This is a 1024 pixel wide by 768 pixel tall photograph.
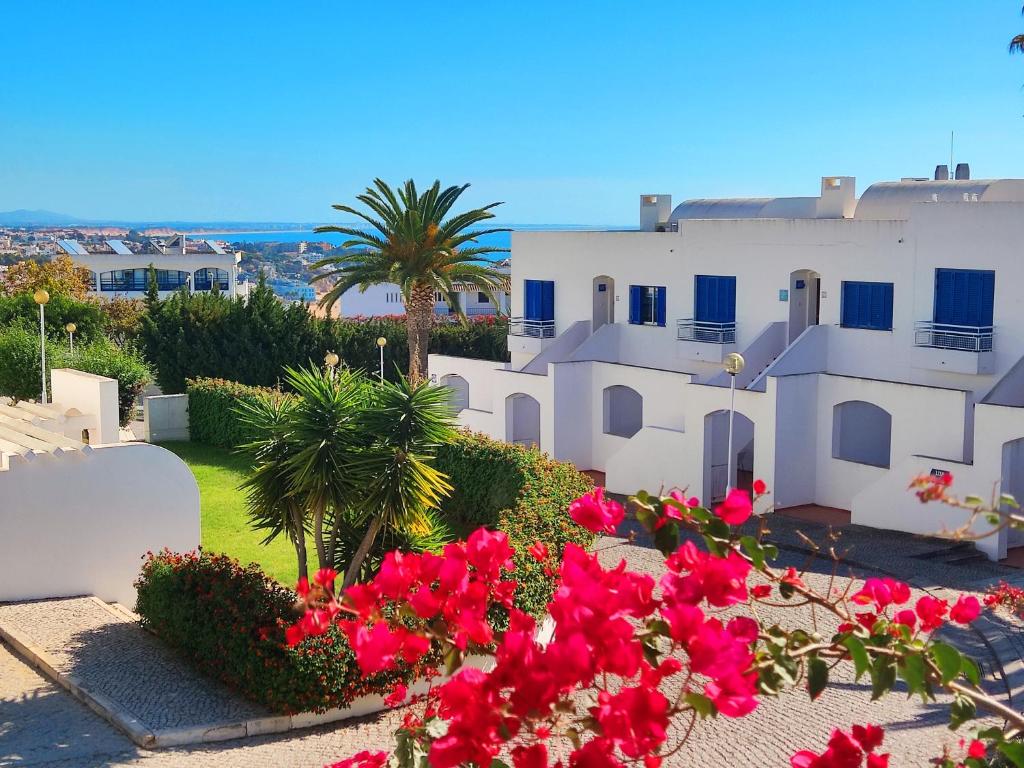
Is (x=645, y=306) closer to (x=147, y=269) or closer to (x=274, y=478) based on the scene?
(x=274, y=478)

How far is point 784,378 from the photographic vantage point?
25.8m

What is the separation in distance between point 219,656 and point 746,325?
60.8ft

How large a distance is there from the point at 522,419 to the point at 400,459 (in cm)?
1908

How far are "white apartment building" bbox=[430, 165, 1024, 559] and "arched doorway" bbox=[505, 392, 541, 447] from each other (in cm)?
5

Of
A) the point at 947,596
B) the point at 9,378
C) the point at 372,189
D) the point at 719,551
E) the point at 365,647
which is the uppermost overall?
the point at 372,189

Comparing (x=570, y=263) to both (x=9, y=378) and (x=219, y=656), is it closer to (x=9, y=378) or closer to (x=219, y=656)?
(x=9, y=378)

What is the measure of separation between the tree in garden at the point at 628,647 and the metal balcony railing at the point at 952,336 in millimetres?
20749

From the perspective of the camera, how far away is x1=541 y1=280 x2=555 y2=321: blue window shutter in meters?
34.3

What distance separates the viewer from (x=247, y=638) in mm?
13312

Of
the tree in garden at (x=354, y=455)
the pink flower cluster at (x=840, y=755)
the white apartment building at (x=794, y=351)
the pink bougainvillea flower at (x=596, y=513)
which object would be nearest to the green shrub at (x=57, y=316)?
the white apartment building at (x=794, y=351)

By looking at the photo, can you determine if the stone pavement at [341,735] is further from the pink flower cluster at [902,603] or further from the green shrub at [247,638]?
the pink flower cluster at [902,603]

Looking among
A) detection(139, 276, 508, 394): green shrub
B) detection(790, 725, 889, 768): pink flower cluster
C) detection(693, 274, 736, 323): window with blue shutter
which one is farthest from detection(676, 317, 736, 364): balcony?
Result: detection(790, 725, 889, 768): pink flower cluster

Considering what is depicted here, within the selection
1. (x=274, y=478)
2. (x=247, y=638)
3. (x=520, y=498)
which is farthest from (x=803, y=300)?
(x=247, y=638)

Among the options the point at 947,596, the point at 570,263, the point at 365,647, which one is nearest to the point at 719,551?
the point at 365,647
